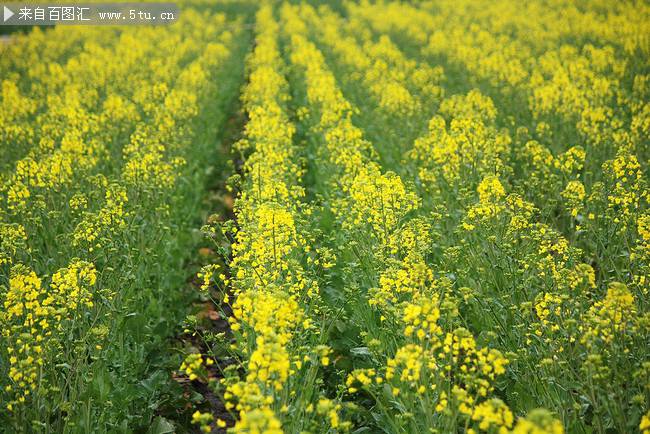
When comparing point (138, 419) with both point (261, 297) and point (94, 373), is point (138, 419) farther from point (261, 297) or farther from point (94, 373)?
point (261, 297)

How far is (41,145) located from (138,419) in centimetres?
571

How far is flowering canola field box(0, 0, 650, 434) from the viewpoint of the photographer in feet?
14.9

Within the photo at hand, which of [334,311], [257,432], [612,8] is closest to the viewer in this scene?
[257,432]

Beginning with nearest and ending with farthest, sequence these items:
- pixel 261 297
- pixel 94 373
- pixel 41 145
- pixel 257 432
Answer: pixel 257 432, pixel 261 297, pixel 94 373, pixel 41 145

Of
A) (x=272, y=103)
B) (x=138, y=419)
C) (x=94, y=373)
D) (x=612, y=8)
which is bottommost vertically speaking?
(x=138, y=419)

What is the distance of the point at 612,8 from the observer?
2436 cm

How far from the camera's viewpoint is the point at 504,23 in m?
25.0

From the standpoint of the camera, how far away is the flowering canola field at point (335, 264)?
179 inches

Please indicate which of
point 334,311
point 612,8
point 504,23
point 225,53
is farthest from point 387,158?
point 612,8

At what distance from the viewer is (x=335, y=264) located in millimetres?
6816

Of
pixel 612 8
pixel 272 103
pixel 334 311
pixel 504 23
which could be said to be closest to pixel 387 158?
pixel 272 103

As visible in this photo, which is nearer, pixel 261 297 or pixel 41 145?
pixel 261 297

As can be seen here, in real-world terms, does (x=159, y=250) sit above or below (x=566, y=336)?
below

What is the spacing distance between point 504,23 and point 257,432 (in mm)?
24537
